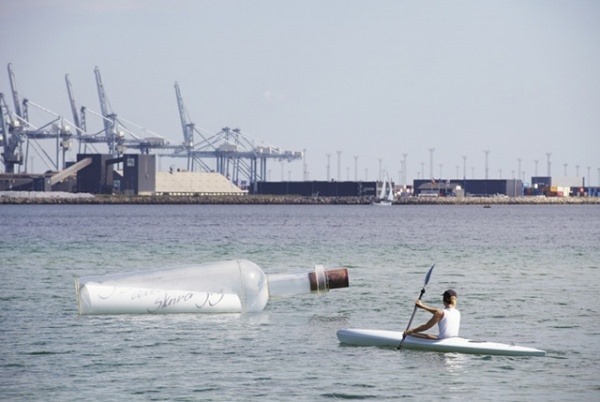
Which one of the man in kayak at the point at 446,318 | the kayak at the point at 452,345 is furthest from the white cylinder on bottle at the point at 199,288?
the man in kayak at the point at 446,318

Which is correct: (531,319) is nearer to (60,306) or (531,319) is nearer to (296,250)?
(60,306)

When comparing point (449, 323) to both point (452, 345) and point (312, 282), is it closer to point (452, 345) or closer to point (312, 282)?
point (452, 345)

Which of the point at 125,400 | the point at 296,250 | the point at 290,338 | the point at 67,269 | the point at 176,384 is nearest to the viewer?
the point at 125,400

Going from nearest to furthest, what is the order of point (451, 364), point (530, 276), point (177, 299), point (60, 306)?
point (451, 364) → point (177, 299) → point (60, 306) → point (530, 276)

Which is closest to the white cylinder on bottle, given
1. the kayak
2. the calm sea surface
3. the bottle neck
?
the bottle neck

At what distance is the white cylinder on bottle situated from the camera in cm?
2730

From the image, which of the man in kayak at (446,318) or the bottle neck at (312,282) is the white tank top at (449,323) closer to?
the man in kayak at (446,318)

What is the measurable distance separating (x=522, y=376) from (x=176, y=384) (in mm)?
5871

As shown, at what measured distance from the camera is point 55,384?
2116 centimetres

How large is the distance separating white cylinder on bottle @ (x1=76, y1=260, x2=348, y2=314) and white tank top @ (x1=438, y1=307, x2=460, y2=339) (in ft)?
13.1

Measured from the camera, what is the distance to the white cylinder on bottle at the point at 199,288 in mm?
27297

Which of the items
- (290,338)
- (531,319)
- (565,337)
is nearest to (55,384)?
(290,338)

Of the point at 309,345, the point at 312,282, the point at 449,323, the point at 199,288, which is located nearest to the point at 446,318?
the point at 449,323

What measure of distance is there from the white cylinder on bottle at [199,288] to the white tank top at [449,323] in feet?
13.1
